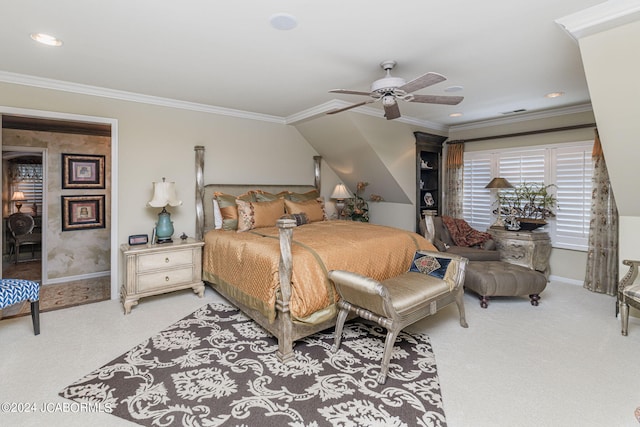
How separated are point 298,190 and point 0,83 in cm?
391

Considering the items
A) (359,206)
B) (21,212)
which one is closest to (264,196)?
(359,206)

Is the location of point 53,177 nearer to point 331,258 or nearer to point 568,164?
point 331,258

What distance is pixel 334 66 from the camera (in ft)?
10.3

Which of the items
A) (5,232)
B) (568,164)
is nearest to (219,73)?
(568,164)

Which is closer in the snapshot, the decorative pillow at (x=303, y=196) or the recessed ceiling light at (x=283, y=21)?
the recessed ceiling light at (x=283, y=21)

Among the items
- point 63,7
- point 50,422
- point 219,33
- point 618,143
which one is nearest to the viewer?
point 50,422

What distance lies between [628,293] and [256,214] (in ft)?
13.3

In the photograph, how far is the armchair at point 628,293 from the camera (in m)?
2.95

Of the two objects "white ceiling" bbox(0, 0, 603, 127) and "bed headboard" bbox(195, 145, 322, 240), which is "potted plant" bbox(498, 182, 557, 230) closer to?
"white ceiling" bbox(0, 0, 603, 127)

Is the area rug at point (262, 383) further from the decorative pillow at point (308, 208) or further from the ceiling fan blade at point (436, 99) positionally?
the ceiling fan blade at point (436, 99)

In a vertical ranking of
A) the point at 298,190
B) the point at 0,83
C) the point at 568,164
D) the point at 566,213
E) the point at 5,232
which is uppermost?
the point at 0,83

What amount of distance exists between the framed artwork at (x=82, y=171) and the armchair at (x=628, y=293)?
6923mm

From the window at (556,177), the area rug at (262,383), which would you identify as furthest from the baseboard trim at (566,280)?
the area rug at (262,383)

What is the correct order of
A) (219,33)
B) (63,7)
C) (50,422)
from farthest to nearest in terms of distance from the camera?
(219,33)
(63,7)
(50,422)
